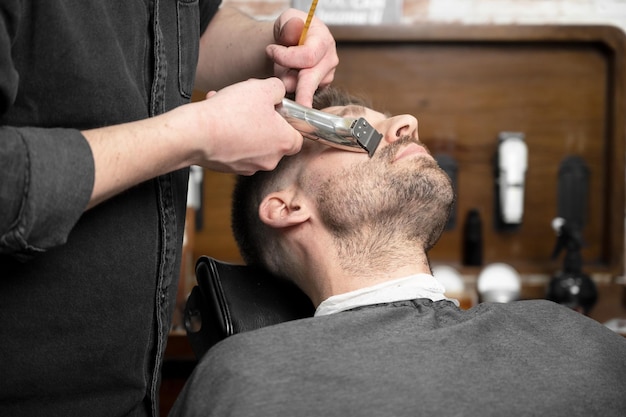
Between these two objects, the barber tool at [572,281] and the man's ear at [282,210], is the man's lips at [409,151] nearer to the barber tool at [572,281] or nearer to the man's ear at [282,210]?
the man's ear at [282,210]

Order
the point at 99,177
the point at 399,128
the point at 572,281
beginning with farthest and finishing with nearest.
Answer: the point at 572,281, the point at 399,128, the point at 99,177

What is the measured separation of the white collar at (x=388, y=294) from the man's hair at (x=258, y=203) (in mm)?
232

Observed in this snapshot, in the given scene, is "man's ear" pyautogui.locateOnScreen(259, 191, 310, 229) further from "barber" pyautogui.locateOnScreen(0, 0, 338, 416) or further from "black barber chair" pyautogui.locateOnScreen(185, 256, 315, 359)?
"barber" pyautogui.locateOnScreen(0, 0, 338, 416)

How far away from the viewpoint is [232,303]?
5.27ft

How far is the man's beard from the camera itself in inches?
63.9

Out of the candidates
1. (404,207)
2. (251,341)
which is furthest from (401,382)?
(404,207)

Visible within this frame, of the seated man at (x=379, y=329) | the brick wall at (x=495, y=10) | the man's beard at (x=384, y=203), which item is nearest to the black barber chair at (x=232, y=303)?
the seated man at (x=379, y=329)

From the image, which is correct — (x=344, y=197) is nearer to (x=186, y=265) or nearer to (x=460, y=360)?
(x=460, y=360)

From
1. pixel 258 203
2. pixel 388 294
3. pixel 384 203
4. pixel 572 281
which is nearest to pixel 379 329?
pixel 388 294

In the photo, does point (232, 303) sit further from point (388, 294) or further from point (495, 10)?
point (495, 10)

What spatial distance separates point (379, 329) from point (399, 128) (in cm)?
47

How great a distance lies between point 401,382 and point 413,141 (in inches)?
23.0

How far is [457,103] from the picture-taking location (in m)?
3.08

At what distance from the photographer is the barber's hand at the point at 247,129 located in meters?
1.24
